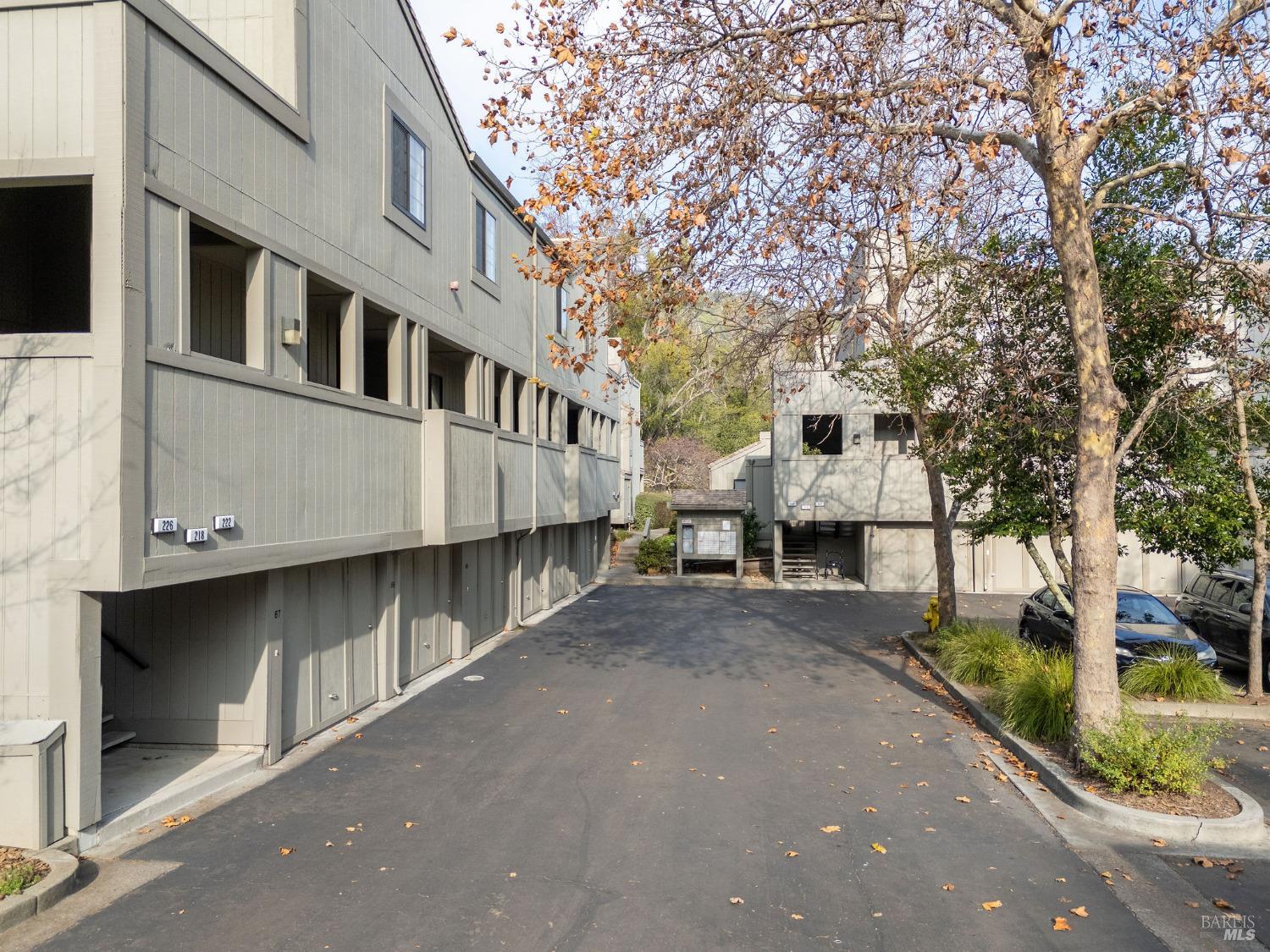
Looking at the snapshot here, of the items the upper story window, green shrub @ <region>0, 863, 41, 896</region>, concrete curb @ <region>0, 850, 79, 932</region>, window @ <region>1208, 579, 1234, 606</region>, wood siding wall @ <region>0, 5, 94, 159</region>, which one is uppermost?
the upper story window

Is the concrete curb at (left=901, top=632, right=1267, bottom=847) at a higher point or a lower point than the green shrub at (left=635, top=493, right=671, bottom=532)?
lower

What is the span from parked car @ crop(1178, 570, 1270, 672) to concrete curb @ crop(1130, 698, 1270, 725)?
2073 millimetres

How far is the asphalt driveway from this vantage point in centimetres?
546

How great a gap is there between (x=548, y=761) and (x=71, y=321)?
282 inches

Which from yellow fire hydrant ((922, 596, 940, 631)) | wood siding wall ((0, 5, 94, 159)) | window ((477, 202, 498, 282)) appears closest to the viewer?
wood siding wall ((0, 5, 94, 159))

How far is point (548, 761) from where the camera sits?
9234 mm

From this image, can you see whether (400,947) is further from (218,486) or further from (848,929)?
(218,486)

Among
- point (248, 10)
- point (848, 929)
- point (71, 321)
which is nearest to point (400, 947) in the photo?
point (848, 929)

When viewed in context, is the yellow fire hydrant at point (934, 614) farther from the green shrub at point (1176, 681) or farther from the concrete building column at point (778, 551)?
the concrete building column at point (778, 551)

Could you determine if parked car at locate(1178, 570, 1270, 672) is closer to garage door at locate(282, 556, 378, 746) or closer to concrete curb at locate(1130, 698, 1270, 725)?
concrete curb at locate(1130, 698, 1270, 725)

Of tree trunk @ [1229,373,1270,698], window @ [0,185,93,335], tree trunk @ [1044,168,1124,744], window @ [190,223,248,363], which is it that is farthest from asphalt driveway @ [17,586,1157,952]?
window @ [0,185,93,335]

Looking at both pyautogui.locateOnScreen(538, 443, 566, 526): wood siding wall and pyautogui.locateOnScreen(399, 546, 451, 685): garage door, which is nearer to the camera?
pyautogui.locateOnScreen(399, 546, 451, 685): garage door

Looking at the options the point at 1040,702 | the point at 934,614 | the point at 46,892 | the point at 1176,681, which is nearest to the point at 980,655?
the point at 1176,681

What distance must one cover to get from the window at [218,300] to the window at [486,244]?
6.18m
